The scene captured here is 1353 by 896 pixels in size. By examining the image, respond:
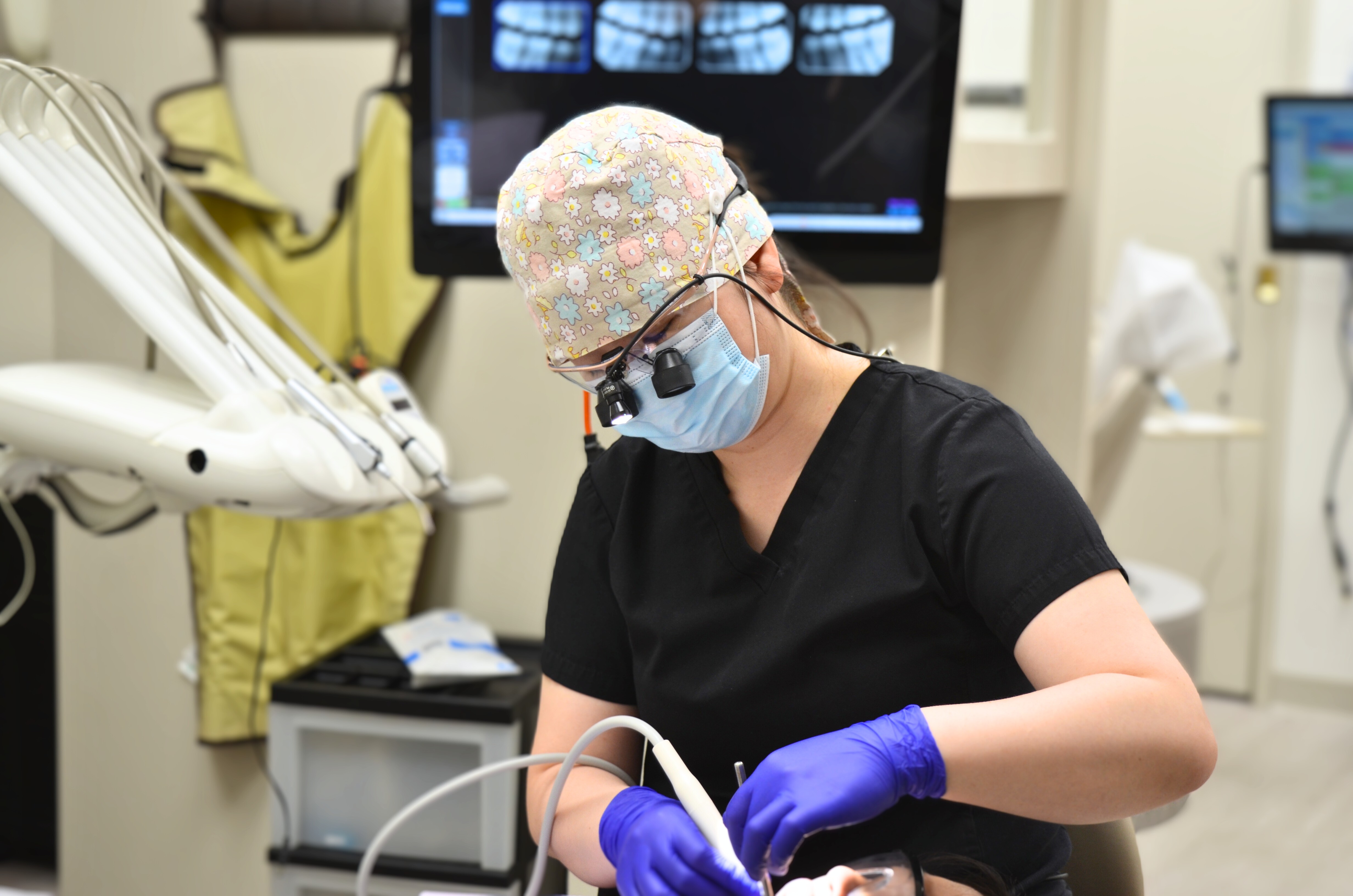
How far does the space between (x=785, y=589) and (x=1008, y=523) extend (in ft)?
0.72

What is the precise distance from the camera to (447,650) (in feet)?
6.32

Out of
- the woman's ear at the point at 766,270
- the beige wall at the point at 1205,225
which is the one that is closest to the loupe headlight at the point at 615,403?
the woman's ear at the point at 766,270

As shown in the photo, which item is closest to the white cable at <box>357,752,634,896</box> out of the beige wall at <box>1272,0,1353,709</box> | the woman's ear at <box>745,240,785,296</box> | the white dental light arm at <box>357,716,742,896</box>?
the white dental light arm at <box>357,716,742,896</box>

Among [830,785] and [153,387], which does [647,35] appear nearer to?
[153,387]

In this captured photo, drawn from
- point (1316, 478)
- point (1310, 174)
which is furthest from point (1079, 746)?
point (1316, 478)

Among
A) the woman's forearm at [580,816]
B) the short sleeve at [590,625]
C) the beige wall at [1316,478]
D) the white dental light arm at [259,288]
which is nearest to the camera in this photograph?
the woman's forearm at [580,816]

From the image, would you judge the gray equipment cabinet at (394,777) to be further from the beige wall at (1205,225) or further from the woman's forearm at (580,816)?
the beige wall at (1205,225)

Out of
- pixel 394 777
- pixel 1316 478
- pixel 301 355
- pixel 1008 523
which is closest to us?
pixel 1008 523

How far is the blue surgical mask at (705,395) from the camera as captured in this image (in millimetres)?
1052

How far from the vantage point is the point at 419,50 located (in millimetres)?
1797

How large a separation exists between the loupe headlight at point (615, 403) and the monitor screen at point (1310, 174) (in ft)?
9.78

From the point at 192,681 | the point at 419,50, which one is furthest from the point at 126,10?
the point at 192,681

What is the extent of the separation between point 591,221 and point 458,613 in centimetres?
124

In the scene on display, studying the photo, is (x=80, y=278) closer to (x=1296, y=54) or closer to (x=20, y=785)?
(x=20, y=785)
